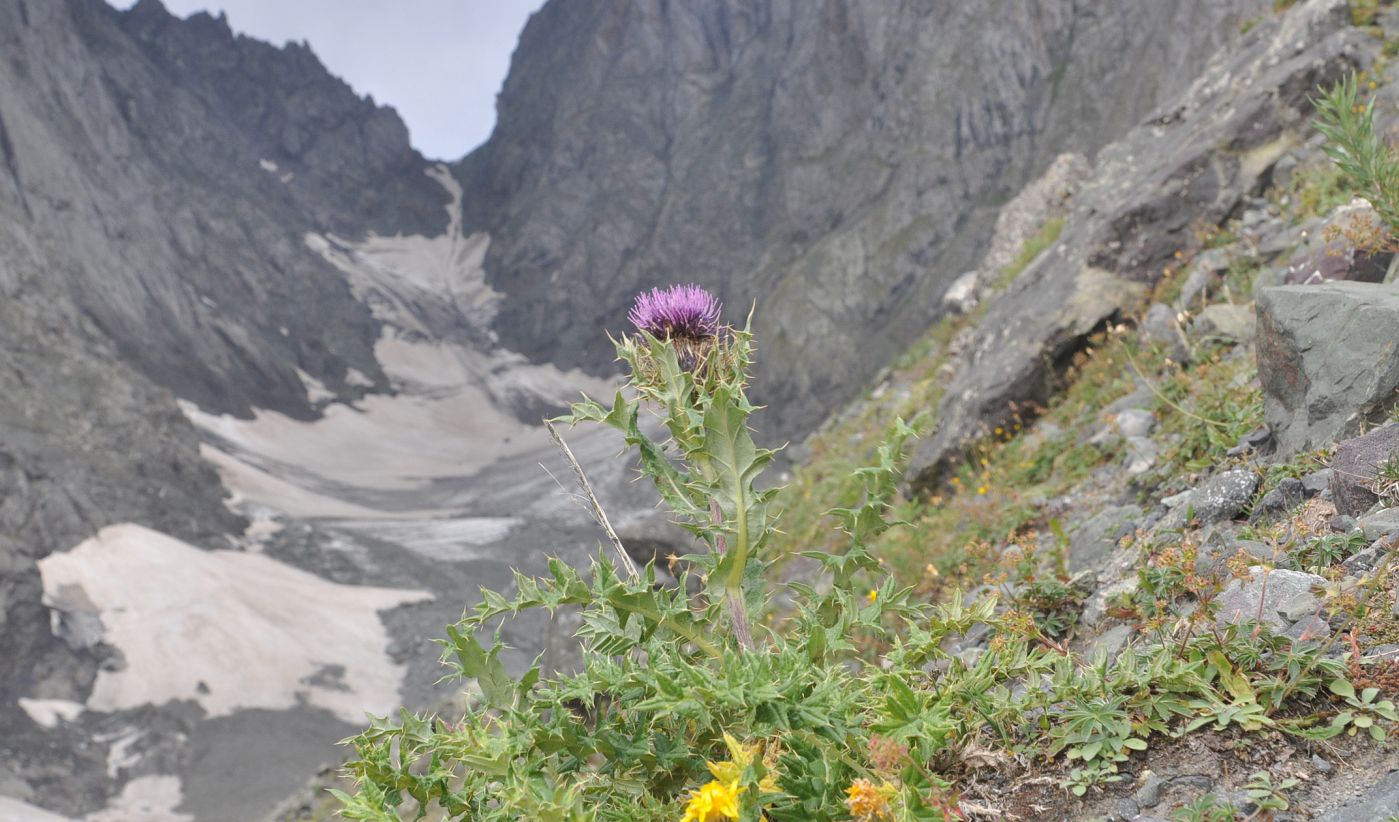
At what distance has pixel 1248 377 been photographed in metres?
4.92

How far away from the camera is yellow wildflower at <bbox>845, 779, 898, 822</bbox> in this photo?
6.13 feet

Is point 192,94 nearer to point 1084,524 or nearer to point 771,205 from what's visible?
point 771,205

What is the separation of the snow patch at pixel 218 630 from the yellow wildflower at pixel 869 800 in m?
35.0

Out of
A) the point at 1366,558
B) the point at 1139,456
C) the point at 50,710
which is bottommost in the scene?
the point at 1366,558

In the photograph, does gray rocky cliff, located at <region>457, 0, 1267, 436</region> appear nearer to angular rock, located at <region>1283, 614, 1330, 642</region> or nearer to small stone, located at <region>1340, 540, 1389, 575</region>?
small stone, located at <region>1340, 540, 1389, 575</region>

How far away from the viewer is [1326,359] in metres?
3.69

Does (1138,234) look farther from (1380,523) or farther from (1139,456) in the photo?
(1380,523)

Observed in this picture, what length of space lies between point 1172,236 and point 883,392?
7.46 m

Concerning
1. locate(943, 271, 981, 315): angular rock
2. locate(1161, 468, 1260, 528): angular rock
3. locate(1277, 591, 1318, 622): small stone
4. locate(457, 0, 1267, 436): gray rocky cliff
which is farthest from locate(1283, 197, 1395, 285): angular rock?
locate(457, 0, 1267, 436): gray rocky cliff

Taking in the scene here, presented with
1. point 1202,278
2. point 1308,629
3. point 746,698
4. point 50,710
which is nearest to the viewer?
point 746,698

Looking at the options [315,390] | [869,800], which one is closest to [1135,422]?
[869,800]

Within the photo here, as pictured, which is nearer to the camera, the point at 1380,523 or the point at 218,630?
the point at 1380,523

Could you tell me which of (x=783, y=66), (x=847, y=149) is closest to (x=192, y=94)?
(x=783, y=66)

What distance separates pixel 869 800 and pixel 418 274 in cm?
14679
